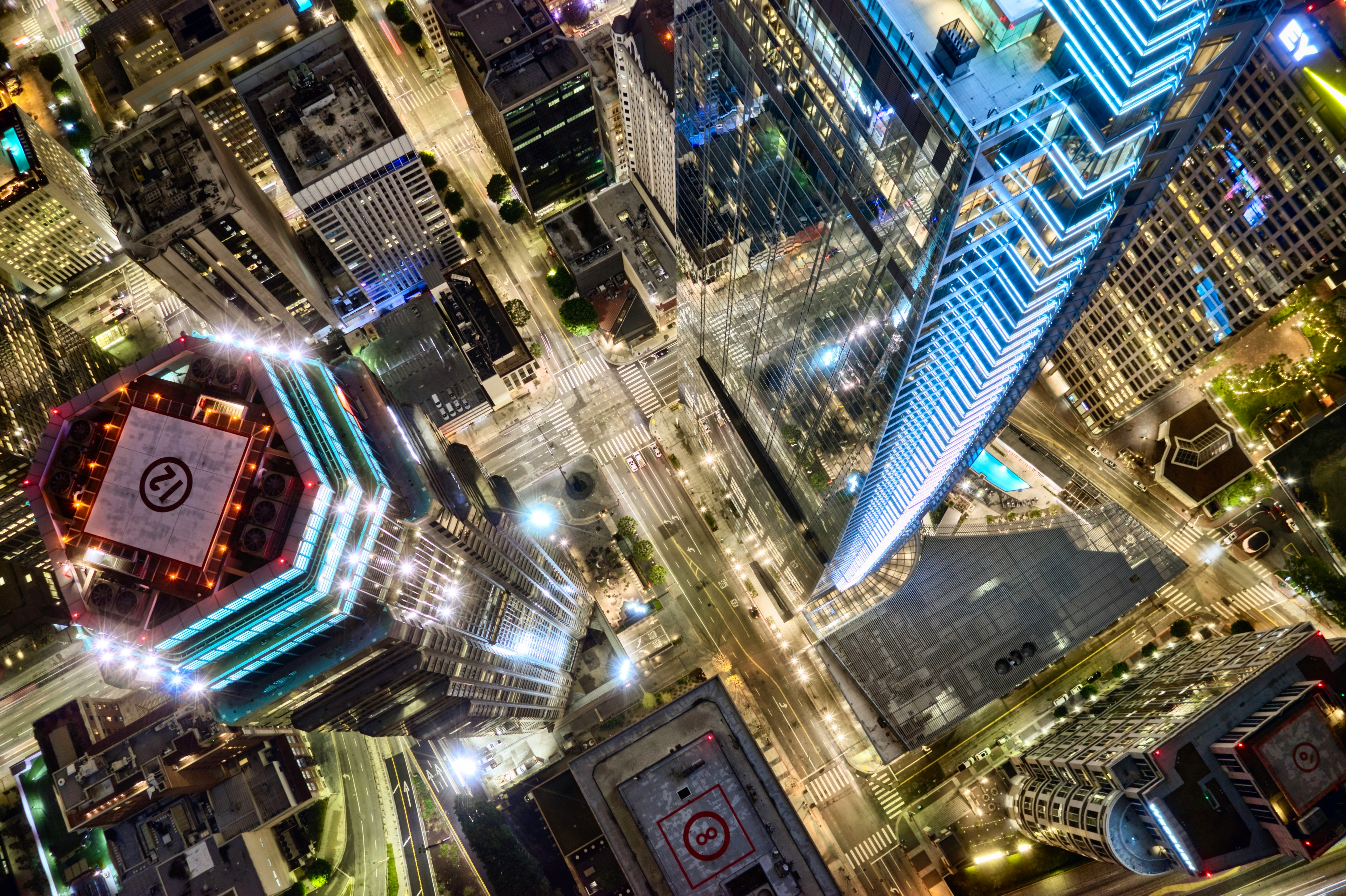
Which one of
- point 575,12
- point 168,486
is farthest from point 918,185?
point 575,12

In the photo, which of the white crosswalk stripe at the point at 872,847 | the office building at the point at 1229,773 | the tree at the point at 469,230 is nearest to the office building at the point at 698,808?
the office building at the point at 1229,773

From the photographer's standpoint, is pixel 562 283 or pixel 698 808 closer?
pixel 698 808

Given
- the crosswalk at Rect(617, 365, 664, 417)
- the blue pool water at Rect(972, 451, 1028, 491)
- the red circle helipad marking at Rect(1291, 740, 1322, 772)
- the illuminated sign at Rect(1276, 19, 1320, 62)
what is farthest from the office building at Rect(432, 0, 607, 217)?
the red circle helipad marking at Rect(1291, 740, 1322, 772)

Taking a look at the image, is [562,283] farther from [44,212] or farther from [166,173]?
[44,212]

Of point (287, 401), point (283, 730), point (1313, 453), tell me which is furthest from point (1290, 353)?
point (283, 730)

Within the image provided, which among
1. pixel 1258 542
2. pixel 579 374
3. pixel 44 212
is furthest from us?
pixel 579 374

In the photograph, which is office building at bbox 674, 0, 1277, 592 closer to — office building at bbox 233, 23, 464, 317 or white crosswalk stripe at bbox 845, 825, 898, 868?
office building at bbox 233, 23, 464, 317

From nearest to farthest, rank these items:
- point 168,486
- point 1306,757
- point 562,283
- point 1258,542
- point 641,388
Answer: point 168,486, point 1306,757, point 1258,542, point 562,283, point 641,388
